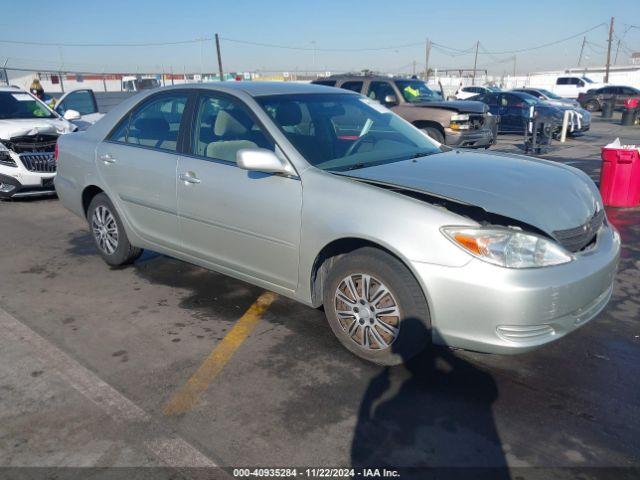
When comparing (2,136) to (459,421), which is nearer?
(459,421)

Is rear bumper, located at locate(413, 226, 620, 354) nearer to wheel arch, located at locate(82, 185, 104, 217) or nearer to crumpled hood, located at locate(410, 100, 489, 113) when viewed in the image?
wheel arch, located at locate(82, 185, 104, 217)

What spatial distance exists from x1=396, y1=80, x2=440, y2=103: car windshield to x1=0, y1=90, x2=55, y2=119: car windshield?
737 centimetres

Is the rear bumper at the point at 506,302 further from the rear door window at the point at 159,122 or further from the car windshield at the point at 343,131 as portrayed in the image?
the rear door window at the point at 159,122

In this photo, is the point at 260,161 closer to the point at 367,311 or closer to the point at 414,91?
the point at 367,311

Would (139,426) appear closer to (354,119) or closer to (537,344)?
(537,344)

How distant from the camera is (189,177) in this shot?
13.2 feet

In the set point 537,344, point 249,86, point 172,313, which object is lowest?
point 172,313

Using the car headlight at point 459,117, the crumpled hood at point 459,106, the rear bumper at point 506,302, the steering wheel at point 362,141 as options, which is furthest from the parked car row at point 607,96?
the rear bumper at point 506,302

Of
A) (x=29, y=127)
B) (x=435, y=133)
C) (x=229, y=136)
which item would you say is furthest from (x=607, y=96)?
(x=229, y=136)

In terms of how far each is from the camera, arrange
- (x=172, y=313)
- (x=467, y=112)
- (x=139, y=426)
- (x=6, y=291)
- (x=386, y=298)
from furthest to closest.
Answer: (x=467, y=112) → (x=6, y=291) → (x=172, y=313) → (x=386, y=298) → (x=139, y=426)

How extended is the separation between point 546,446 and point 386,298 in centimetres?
111

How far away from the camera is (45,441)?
104 inches

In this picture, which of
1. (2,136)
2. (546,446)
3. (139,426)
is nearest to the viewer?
(546,446)

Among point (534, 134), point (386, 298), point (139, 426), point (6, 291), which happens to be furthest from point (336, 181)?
point (534, 134)
